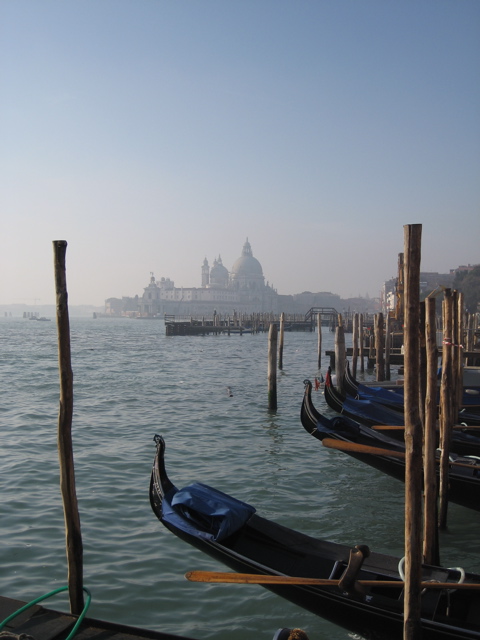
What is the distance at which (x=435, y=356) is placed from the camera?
4027mm

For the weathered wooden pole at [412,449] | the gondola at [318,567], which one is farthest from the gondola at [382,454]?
the weathered wooden pole at [412,449]

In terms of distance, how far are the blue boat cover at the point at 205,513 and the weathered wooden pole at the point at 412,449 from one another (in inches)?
42.9

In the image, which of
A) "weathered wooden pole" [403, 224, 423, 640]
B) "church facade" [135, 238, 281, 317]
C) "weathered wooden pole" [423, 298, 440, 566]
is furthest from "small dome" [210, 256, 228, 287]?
"weathered wooden pole" [403, 224, 423, 640]

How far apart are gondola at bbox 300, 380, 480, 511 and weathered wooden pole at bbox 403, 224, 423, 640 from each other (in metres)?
1.67

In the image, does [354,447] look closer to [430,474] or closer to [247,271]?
[430,474]

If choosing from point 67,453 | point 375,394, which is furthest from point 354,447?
point 375,394

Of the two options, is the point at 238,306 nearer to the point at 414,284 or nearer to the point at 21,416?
the point at 21,416

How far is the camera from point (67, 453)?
2.90 metres

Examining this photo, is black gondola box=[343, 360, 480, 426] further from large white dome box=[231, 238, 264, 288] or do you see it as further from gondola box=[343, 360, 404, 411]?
large white dome box=[231, 238, 264, 288]

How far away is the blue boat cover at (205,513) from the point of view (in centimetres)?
337

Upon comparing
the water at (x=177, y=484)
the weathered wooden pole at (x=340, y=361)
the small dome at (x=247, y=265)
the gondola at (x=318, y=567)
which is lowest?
the water at (x=177, y=484)

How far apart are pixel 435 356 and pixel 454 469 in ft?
3.16

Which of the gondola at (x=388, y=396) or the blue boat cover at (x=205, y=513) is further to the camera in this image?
the gondola at (x=388, y=396)

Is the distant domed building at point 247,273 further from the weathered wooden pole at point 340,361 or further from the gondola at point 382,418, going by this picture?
the gondola at point 382,418
